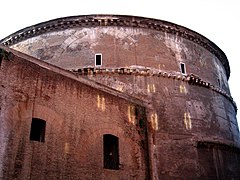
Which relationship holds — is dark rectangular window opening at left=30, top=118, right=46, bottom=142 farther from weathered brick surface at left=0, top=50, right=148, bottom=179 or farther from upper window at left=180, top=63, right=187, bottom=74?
upper window at left=180, top=63, right=187, bottom=74

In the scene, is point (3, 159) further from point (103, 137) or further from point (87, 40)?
point (87, 40)

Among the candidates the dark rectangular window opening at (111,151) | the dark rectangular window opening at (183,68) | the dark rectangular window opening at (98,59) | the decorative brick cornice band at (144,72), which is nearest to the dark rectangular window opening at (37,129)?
the dark rectangular window opening at (111,151)

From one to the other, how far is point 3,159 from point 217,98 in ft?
36.1

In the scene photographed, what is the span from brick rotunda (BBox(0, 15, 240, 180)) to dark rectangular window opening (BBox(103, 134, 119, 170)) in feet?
0.10

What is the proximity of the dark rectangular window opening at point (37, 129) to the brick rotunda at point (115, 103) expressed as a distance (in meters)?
0.02

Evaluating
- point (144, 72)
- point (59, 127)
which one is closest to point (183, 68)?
point (144, 72)

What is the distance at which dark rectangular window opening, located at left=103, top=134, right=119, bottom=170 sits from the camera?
338 inches

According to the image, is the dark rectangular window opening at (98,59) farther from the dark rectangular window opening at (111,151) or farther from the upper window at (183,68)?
the dark rectangular window opening at (111,151)

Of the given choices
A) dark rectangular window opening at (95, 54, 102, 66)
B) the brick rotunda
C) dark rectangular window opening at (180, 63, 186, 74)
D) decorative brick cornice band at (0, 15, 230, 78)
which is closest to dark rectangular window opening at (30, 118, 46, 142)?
the brick rotunda

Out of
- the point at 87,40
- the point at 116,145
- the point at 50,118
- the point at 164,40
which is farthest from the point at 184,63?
the point at 50,118

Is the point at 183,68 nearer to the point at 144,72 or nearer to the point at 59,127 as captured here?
the point at 144,72

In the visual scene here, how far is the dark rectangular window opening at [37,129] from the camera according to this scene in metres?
7.07

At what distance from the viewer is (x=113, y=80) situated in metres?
12.3

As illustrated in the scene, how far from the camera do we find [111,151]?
8812mm
